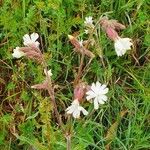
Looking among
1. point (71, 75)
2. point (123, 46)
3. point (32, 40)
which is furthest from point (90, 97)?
point (71, 75)

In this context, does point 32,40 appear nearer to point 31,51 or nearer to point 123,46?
point 31,51

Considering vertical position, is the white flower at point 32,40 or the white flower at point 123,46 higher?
the white flower at point 123,46

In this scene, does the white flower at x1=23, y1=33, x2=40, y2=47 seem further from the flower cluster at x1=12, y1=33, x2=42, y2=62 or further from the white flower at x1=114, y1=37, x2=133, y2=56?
the white flower at x1=114, y1=37, x2=133, y2=56

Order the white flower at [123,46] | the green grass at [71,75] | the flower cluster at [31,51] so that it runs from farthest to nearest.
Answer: the green grass at [71,75] → the flower cluster at [31,51] → the white flower at [123,46]

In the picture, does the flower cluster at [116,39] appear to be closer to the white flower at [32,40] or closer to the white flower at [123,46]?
the white flower at [123,46]

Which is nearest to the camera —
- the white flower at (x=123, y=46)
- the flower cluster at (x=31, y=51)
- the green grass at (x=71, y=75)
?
the white flower at (x=123, y=46)

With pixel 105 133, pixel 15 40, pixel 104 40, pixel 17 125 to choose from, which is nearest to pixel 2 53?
pixel 15 40

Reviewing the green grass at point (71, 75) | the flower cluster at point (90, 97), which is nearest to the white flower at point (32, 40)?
the flower cluster at point (90, 97)

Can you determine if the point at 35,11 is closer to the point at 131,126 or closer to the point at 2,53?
the point at 2,53

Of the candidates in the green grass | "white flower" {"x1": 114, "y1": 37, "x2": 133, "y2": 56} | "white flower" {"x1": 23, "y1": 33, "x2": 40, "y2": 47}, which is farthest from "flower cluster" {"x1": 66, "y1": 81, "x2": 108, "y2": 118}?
the green grass

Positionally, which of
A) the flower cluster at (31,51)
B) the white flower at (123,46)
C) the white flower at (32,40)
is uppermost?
the white flower at (123,46)
